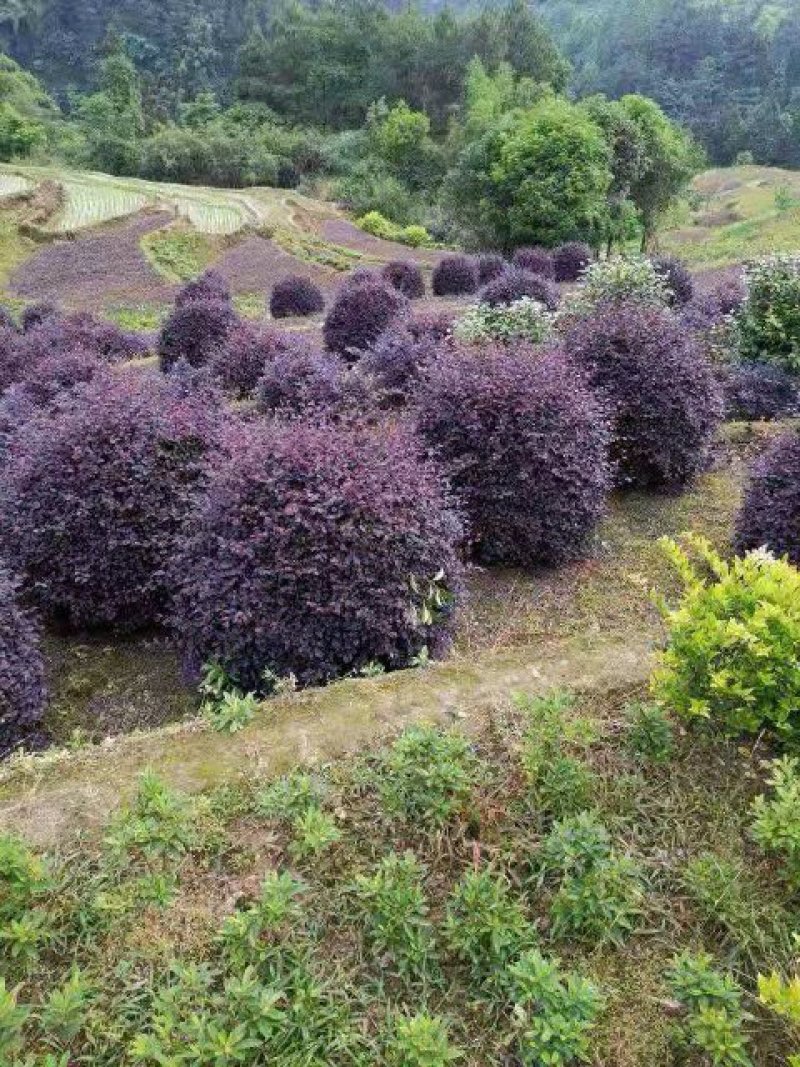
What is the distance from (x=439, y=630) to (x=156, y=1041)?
2796 millimetres

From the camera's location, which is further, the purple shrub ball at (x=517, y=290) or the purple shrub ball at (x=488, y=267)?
the purple shrub ball at (x=488, y=267)

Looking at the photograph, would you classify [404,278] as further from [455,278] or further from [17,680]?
[17,680]

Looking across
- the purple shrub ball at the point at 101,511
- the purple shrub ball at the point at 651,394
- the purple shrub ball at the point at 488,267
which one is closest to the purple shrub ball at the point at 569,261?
the purple shrub ball at the point at 488,267

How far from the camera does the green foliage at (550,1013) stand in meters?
2.07

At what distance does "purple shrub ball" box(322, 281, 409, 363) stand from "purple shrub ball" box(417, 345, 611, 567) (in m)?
6.88

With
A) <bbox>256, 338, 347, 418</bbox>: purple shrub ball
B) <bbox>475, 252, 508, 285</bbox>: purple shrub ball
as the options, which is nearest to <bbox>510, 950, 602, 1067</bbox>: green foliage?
<bbox>256, 338, 347, 418</bbox>: purple shrub ball

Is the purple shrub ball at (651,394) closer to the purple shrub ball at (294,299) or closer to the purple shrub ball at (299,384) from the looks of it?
the purple shrub ball at (299,384)

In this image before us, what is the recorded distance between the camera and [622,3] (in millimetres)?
107938

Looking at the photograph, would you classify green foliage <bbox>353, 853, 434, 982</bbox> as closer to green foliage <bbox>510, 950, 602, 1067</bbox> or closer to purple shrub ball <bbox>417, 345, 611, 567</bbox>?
green foliage <bbox>510, 950, 602, 1067</bbox>

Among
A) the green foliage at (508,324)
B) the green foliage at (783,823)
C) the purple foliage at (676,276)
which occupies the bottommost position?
the purple foliage at (676,276)

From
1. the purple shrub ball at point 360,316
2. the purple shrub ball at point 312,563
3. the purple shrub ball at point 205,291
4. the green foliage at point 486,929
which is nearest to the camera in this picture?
the green foliage at point 486,929

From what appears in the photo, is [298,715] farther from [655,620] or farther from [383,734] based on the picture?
[655,620]

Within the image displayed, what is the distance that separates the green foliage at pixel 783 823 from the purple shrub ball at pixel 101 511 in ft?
11.9

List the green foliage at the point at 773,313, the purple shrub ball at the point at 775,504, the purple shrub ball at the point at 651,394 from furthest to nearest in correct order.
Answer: the green foliage at the point at 773,313
the purple shrub ball at the point at 651,394
the purple shrub ball at the point at 775,504
